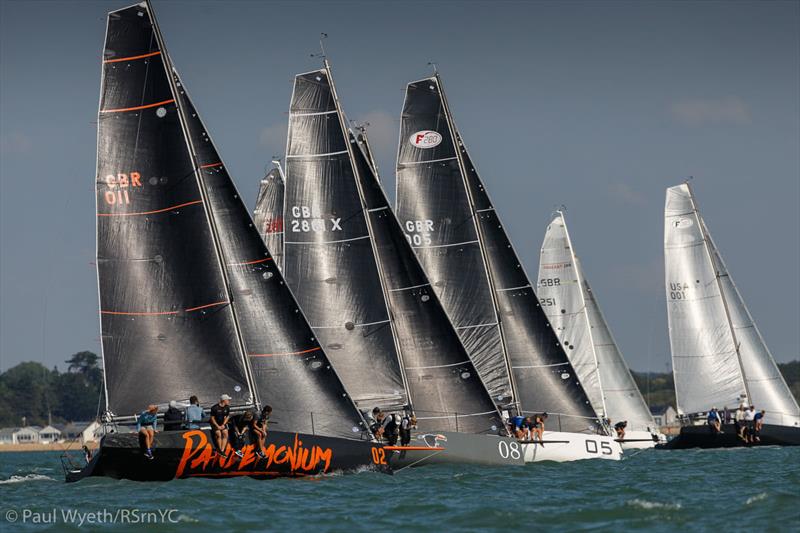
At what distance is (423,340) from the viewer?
37406 mm

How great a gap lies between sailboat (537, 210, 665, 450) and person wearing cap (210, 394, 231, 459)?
25600 millimetres

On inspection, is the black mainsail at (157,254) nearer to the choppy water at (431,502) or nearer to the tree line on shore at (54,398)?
the choppy water at (431,502)

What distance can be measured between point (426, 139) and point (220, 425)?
16330 mm

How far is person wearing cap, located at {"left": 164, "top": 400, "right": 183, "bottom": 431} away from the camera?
28.2 metres

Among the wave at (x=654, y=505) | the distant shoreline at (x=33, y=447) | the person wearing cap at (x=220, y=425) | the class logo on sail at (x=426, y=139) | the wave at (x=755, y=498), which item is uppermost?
the class logo on sail at (x=426, y=139)

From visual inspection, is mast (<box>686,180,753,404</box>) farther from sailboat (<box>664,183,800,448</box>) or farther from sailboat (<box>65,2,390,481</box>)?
sailboat (<box>65,2,390,481</box>)

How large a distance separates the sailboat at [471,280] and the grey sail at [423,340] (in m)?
3.74

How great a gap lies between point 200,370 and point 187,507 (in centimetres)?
584

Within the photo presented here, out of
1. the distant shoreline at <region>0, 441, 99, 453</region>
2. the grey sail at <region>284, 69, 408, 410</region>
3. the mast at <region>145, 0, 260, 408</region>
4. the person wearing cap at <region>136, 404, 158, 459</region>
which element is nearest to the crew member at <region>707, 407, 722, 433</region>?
the grey sail at <region>284, 69, 408, 410</region>

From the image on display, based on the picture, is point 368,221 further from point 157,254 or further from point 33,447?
point 33,447

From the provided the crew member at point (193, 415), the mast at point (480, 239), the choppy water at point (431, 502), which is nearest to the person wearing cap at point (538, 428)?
the mast at point (480, 239)

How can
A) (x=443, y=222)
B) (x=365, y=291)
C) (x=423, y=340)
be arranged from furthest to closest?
(x=443, y=222)
(x=423, y=340)
(x=365, y=291)

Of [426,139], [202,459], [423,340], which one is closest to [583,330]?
[426,139]

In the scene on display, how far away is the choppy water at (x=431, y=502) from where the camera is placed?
73.8 ft
